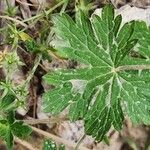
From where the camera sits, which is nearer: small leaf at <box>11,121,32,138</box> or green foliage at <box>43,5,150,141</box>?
green foliage at <box>43,5,150,141</box>

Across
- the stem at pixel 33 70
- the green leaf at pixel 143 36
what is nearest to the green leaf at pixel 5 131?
the stem at pixel 33 70

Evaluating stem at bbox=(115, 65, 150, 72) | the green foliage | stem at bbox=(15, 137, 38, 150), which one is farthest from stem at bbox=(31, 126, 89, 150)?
stem at bbox=(115, 65, 150, 72)

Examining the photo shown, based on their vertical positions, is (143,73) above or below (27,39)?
below

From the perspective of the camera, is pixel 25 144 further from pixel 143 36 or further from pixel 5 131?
pixel 143 36

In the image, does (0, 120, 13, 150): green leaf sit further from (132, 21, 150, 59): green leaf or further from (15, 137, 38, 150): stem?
(132, 21, 150, 59): green leaf

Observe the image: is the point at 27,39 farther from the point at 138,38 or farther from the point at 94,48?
the point at 138,38

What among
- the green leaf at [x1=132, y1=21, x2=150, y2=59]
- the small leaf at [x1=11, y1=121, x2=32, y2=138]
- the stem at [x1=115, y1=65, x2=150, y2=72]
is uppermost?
the green leaf at [x1=132, y1=21, x2=150, y2=59]

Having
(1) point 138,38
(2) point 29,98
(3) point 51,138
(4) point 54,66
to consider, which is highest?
(1) point 138,38

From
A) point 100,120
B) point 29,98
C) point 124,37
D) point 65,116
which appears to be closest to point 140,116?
point 100,120
